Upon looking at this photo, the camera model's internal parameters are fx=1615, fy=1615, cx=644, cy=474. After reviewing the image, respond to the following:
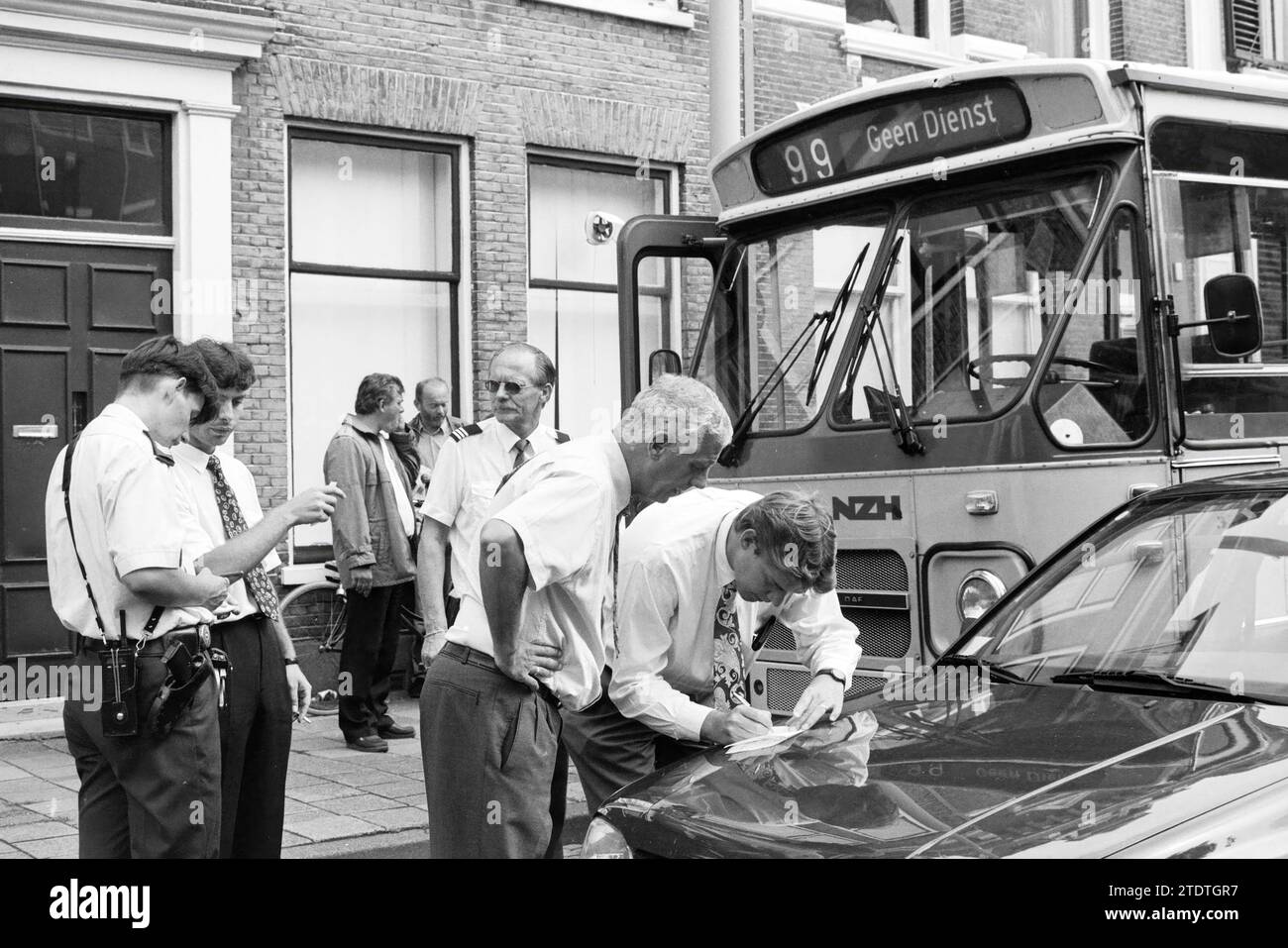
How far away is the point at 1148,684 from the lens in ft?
13.0

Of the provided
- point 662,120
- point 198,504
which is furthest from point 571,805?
point 662,120

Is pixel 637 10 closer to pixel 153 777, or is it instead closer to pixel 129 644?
pixel 129 644

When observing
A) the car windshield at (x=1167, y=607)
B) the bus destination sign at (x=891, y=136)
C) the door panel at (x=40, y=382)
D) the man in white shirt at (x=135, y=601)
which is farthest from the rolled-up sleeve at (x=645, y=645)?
the door panel at (x=40, y=382)

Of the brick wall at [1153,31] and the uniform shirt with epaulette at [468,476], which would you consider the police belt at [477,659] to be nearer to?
the uniform shirt with epaulette at [468,476]

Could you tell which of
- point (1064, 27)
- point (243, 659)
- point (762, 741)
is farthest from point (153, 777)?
point (1064, 27)

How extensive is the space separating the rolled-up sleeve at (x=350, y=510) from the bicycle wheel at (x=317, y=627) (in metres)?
2.20

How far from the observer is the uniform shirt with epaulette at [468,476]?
718 centimetres

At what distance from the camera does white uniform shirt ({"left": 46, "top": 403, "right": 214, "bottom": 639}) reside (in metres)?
4.22

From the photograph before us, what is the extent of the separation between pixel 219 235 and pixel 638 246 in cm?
A: 447

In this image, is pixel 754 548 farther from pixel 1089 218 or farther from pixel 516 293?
pixel 516 293

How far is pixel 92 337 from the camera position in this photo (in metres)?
10.7

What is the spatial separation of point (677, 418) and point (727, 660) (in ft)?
2.82

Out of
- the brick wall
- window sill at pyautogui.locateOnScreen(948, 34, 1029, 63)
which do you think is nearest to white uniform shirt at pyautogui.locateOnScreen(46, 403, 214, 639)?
window sill at pyautogui.locateOnScreen(948, 34, 1029, 63)

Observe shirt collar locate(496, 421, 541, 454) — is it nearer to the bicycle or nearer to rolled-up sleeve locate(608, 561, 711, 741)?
rolled-up sleeve locate(608, 561, 711, 741)
